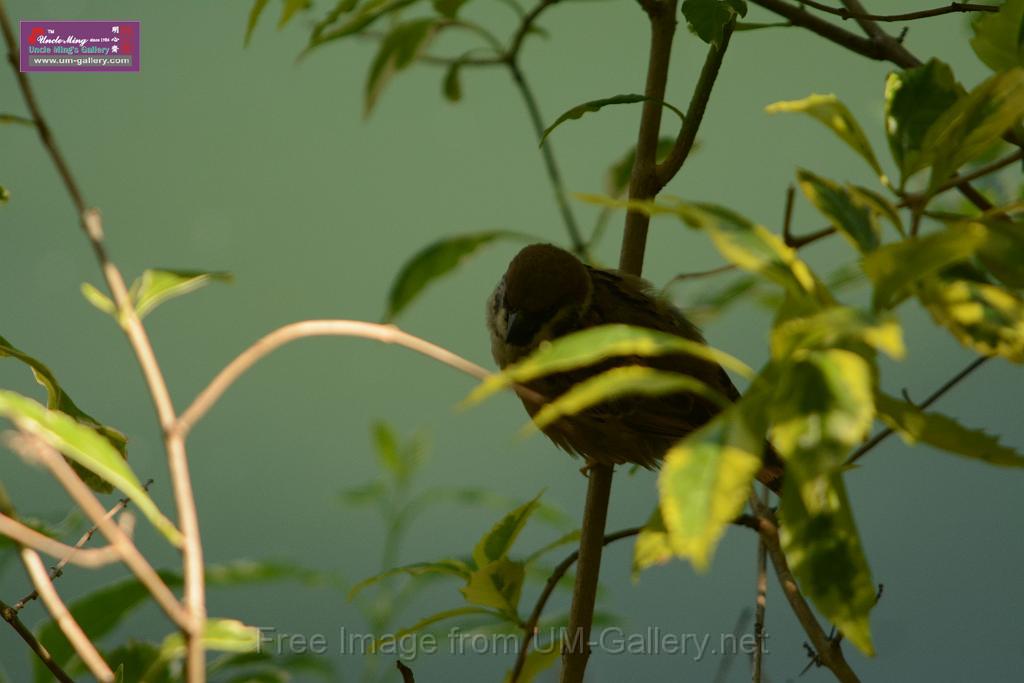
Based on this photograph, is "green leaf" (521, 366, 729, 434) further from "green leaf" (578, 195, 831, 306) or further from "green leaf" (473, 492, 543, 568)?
"green leaf" (473, 492, 543, 568)

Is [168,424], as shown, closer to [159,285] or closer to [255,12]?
[159,285]

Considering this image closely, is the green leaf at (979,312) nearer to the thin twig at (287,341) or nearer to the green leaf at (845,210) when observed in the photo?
the green leaf at (845,210)

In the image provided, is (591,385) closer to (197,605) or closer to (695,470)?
(695,470)

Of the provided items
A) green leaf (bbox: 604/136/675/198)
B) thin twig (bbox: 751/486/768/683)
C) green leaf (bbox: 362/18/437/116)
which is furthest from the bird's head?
green leaf (bbox: 362/18/437/116)

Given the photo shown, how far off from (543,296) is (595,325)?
0.08 m

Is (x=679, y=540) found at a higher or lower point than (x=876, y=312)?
lower

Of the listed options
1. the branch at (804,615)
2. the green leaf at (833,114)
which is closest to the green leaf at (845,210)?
the green leaf at (833,114)

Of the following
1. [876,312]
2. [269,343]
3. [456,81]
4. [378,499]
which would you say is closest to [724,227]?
[876,312]

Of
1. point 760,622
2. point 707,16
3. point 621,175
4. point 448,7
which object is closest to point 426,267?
point 707,16

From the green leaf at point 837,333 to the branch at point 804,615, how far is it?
0.29m

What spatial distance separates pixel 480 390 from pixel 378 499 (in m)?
1.03

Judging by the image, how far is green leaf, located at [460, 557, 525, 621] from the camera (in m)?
0.78

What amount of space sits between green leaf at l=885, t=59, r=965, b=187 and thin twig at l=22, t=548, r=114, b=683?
420 mm

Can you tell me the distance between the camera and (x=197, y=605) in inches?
14.2
